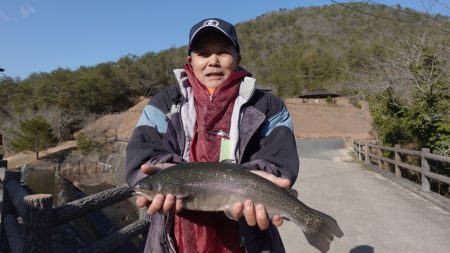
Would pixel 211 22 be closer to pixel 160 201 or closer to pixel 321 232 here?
pixel 160 201

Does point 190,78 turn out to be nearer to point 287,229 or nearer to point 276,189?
point 276,189

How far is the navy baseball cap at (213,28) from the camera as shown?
2242 mm

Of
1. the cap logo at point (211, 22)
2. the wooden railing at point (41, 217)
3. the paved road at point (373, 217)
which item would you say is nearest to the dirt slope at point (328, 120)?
the paved road at point (373, 217)

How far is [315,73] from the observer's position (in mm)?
81750

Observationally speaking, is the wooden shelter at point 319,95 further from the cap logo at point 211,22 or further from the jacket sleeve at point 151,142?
the jacket sleeve at point 151,142

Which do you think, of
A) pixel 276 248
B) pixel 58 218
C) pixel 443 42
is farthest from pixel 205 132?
pixel 443 42

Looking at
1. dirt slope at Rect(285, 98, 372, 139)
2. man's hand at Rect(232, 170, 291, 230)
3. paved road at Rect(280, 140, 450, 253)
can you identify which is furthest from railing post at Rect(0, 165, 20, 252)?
dirt slope at Rect(285, 98, 372, 139)

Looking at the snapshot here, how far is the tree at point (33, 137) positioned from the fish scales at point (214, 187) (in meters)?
38.8

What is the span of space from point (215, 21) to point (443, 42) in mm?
12100

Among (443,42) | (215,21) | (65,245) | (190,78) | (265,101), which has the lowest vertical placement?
(65,245)

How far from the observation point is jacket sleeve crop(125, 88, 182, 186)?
2.13 meters

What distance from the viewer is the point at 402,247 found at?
6070 millimetres

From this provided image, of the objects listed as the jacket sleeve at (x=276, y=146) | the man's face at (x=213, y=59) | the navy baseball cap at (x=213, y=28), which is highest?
the navy baseball cap at (x=213, y=28)

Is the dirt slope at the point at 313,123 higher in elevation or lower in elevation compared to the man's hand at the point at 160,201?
lower
